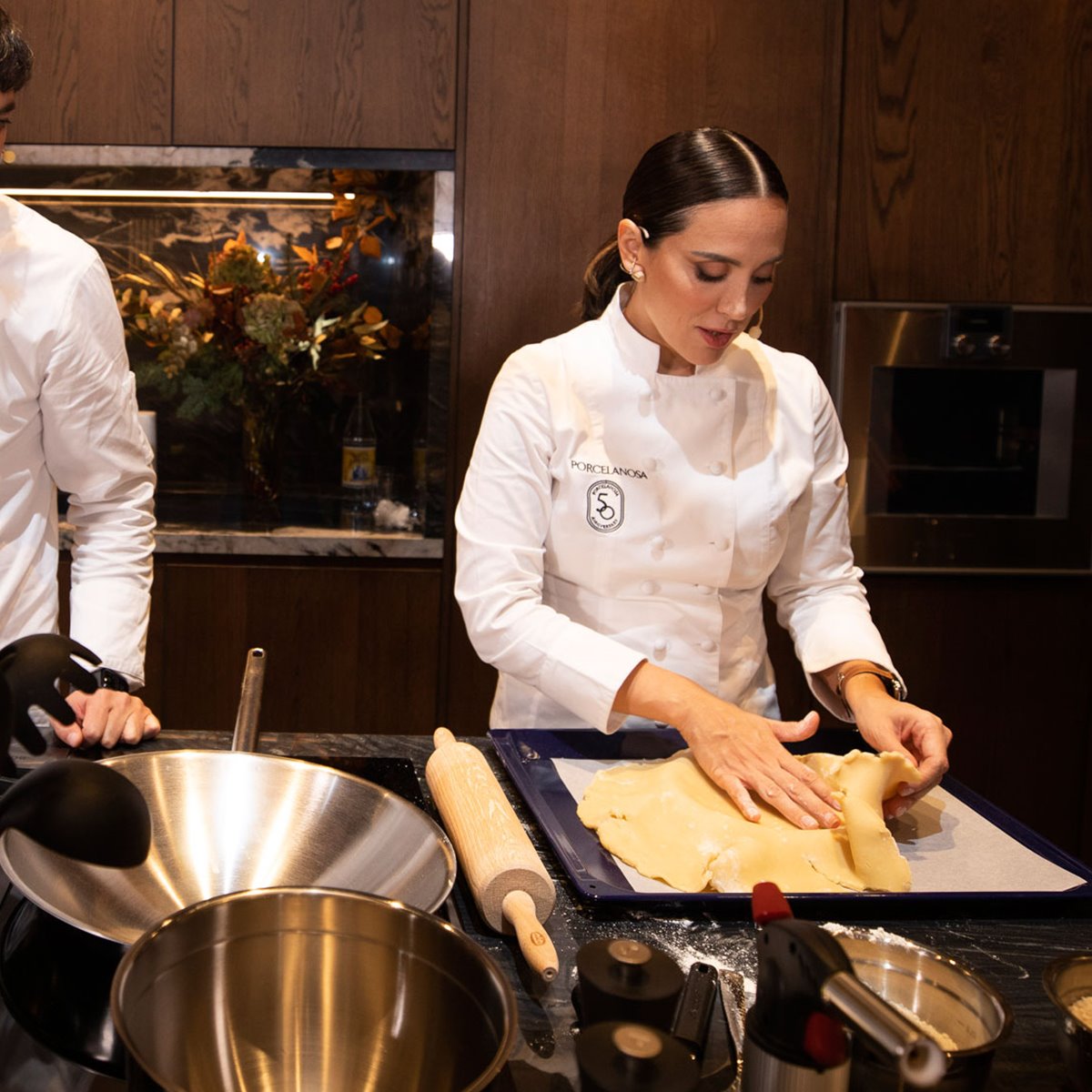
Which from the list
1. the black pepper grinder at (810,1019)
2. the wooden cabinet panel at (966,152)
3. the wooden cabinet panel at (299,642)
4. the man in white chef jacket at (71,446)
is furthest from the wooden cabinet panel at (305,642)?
the black pepper grinder at (810,1019)

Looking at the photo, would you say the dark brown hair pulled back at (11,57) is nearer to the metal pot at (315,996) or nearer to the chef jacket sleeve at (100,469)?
the chef jacket sleeve at (100,469)

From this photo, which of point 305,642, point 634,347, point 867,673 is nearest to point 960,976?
point 867,673

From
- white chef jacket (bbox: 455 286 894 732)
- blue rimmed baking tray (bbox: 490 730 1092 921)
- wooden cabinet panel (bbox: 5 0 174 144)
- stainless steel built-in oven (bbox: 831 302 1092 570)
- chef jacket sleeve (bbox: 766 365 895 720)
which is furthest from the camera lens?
stainless steel built-in oven (bbox: 831 302 1092 570)

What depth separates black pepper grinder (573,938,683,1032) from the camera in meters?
0.70

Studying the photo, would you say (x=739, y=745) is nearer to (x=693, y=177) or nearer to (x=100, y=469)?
A: (x=693, y=177)

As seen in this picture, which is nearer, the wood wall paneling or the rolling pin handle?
the rolling pin handle

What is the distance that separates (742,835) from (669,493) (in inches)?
22.3

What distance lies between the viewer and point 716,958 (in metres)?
0.90

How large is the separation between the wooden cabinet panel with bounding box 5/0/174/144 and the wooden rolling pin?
6.23 ft

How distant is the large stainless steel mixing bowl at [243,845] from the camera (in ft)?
2.83

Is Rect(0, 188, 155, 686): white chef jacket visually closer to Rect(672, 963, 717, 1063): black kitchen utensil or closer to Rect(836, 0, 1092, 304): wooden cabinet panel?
Rect(672, 963, 717, 1063): black kitchen utensil

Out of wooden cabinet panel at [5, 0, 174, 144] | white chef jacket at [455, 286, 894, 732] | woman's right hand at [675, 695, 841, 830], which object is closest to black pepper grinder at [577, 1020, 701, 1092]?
woman's right hand at [675, 695, 841, 830]

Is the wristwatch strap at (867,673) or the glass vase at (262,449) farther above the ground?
the glass vase at (262,449)

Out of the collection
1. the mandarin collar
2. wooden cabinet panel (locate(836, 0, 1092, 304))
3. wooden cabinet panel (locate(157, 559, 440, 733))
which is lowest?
wooden cabinet panel (locate(157, 559, 440, 733))
